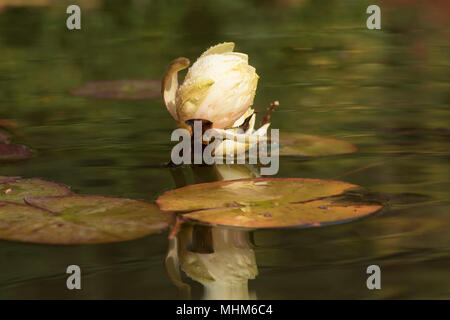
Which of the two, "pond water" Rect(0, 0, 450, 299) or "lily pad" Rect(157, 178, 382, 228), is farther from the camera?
"lily pad" Rect(157, 178, 382, 228)

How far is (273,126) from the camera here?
2566mm

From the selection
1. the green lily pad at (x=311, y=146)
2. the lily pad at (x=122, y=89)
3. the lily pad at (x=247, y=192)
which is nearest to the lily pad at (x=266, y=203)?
the lily pad at (x=247, y=192)

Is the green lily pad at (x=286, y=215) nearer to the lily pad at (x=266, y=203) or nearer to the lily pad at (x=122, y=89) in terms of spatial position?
the lily pad at (x=266, y=203)

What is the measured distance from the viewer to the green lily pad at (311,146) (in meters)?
2.20

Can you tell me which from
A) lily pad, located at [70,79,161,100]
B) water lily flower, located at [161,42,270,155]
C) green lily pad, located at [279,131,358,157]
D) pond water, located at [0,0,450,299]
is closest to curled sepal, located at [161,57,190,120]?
water lily flower, located at [161,42,270,155]

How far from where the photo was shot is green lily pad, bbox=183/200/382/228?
1.56 m

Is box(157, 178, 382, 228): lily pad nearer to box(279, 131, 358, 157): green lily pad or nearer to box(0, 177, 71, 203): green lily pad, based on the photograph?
box(0, 177, 71, 203): green lily pad

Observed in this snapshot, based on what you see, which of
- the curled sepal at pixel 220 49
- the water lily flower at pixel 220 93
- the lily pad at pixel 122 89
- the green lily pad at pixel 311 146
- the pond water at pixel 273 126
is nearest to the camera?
the pond water at pixel 273 126

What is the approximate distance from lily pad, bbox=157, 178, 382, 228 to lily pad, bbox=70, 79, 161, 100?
4.25 feet

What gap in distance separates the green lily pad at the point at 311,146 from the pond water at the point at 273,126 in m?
0.05

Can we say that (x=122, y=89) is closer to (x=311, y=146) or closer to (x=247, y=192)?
(x=311, y=146)

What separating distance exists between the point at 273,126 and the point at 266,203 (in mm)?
916

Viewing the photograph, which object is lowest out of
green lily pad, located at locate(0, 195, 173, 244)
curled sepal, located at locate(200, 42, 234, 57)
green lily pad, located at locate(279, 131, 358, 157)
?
green lily pad, located at locate(0, 195, 173, 244)
